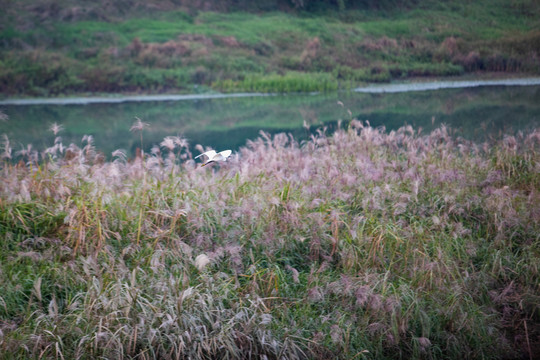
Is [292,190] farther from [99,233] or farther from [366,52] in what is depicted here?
[366,52]

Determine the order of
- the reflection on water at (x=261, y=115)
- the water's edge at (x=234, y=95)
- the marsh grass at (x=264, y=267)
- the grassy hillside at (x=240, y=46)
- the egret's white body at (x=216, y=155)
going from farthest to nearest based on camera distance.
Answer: the grassy hillside at (x=240, y=46) < the water's edge at (x=234, y=95) < the reflection on water at (x=261, y=115) < the egret's white body at (x=216, y=155) < the marsh grass at (x=264, y=267)

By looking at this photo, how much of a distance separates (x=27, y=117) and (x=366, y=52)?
679 centimetres

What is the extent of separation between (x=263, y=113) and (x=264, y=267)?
16.7ft

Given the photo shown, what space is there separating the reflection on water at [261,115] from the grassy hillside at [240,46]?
2.29 feet

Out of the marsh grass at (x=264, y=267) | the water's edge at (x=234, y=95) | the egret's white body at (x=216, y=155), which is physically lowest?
the marsh grass at (x=264, y=267)

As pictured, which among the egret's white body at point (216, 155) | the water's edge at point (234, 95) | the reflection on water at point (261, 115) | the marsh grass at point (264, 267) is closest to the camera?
the marsh grass at point (264, 267)

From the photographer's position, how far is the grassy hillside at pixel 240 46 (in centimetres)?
934

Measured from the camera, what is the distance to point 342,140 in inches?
257

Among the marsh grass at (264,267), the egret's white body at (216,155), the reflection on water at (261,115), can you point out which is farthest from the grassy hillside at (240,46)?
the egret's white body at (216,155)

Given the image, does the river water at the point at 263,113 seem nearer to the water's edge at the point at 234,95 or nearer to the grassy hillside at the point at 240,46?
the water's edge at the point at 234,95

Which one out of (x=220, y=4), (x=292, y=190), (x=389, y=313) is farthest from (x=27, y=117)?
(x=389, y=313)

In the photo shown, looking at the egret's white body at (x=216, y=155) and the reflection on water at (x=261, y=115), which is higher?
the egret's white body at (x=216, y=155)

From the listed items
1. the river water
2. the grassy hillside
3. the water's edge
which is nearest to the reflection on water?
the river water

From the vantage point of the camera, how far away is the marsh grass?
295cm
